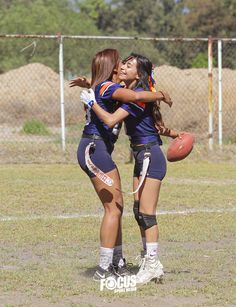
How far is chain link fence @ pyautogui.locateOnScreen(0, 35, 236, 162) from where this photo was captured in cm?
2415

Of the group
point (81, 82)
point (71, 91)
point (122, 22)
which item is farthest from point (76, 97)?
point (122, 22)

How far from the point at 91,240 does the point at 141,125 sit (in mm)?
2373

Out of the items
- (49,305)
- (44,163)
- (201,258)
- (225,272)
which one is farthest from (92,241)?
(44,163)

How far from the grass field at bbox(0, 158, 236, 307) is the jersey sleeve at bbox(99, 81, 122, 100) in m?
1.56

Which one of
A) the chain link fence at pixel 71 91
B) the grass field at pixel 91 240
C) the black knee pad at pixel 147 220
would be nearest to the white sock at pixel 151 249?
the black knee pad at pixel 147 220

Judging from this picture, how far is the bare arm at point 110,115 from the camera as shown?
700 centimetres

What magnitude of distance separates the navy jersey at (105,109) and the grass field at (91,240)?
125cm

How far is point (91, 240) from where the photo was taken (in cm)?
927

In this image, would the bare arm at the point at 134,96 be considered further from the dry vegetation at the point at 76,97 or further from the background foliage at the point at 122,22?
the background foliage at the point at 122,22

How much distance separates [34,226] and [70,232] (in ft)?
1.88

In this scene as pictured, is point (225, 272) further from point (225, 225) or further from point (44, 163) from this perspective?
point (44, 163)

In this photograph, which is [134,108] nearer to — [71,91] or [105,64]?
[105,64]

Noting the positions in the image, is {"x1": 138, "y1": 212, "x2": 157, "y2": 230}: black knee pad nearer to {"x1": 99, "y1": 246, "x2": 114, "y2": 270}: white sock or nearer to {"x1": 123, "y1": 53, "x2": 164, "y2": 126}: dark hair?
{"x1": 99, "y1": 246, "x2": 114, "y2": 270}: white sock

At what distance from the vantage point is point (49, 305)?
642 cm
